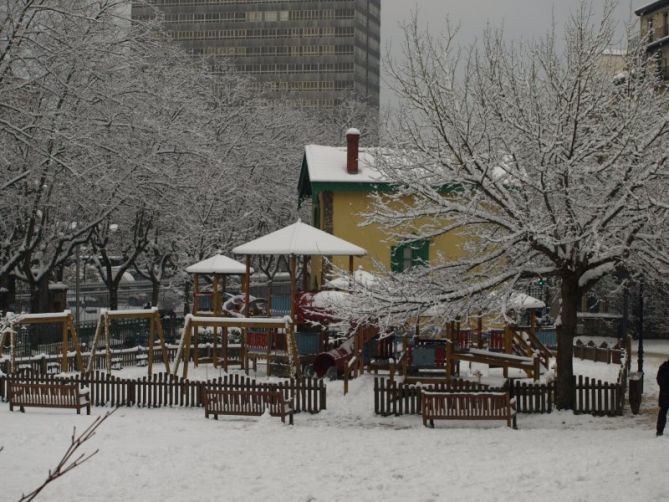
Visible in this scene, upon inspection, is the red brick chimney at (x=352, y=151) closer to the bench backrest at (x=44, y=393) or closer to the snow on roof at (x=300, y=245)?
the snow on roof at (x=300, y=245)

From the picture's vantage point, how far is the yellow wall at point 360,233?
29781mm

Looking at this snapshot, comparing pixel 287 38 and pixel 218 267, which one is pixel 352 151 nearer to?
pixel 218 267

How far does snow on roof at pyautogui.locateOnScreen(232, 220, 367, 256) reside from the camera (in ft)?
74.7

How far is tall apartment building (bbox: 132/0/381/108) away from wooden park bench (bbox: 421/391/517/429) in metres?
132

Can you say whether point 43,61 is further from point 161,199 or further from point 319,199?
point 319,199

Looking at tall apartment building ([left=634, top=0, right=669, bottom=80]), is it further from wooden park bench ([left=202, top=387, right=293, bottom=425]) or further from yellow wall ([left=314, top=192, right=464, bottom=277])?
wooden park bench ([left=202, top=387, right=293, bottom=425])

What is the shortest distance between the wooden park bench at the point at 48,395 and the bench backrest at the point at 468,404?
7.67 metres

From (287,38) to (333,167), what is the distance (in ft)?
401

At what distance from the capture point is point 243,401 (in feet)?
57.5

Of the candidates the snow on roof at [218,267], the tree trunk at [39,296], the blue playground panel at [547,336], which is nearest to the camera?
the snow on roof at [218,267]

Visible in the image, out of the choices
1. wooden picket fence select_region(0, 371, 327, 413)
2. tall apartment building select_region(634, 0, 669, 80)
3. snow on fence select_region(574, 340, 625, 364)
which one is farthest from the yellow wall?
tall apartment building select_region(634, 0, 669, 80)

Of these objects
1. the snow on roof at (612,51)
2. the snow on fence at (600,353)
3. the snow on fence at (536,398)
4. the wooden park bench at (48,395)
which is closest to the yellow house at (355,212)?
the snow on fence at (600,353)

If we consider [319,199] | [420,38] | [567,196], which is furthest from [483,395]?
[319,199]

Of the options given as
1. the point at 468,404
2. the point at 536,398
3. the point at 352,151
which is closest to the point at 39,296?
the point at 352,151
